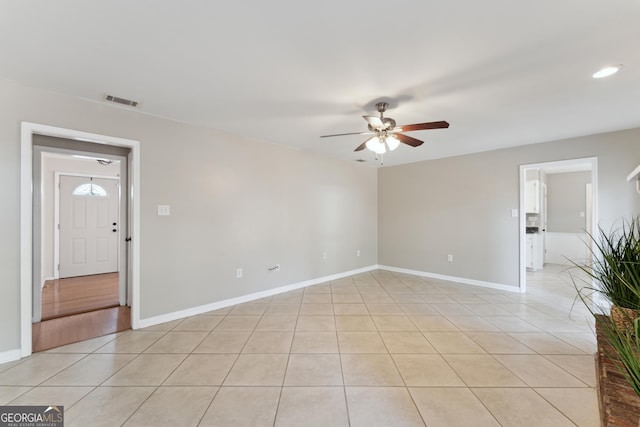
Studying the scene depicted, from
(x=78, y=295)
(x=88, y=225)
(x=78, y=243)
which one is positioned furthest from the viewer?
(x=88, y=225)

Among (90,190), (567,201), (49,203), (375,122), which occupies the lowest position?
(49,203)

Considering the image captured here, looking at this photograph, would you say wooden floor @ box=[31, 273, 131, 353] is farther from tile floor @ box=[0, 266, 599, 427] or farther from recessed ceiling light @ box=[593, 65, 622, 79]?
recessed ceiling light @ box=[593, 65, 622, 79]

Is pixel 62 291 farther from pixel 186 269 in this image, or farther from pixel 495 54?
pixel 495 54

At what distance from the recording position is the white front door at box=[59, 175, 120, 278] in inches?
201

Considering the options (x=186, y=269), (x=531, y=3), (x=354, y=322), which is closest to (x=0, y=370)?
(x=186, y=269)

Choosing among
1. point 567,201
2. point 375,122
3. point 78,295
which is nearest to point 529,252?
point 567,201

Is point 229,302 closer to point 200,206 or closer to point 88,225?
point 200,206

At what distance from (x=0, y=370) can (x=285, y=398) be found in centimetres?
240

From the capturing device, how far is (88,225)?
5367 mm

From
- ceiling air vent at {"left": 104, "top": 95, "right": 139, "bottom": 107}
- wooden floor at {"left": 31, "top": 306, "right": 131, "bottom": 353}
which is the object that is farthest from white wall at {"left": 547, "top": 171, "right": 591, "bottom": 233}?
wooden floor at {"left": 31, "top": 306, "right": 131, "bottom": 353}

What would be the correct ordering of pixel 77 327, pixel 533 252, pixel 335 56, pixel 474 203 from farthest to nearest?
pixel 533 252, pixel 474 203, pixel 77 327, pixel 335 56

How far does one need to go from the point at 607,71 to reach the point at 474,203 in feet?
9.67

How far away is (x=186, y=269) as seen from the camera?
3.33 metres

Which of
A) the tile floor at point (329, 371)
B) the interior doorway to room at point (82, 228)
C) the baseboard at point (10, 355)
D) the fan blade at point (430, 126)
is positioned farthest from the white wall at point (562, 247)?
the interior doorway to room at point (82, 228)
